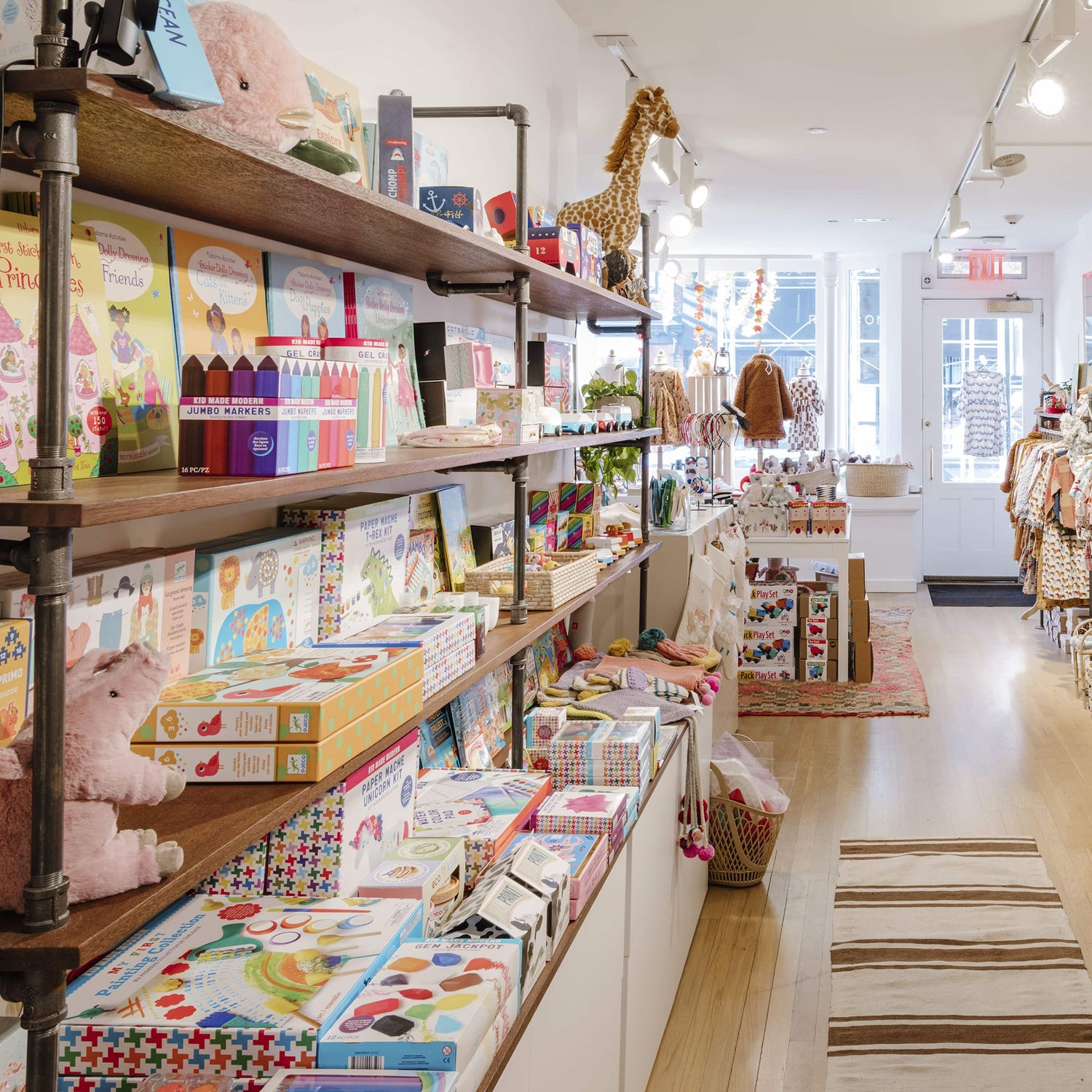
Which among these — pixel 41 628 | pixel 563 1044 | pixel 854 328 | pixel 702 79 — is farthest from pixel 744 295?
pixel 41 628

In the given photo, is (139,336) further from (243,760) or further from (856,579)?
(856,579)

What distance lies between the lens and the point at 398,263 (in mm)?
2271

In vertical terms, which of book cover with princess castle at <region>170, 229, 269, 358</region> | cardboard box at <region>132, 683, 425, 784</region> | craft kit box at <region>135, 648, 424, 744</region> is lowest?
cardboard box at <region>132, 683, 425, 784</region>

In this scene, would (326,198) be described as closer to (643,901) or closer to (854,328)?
(643,901)

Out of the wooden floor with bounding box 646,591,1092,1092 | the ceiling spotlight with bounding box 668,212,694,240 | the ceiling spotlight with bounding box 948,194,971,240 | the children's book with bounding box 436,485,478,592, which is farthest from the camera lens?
the ceiling spotlight with bounding box 948,194,971,240

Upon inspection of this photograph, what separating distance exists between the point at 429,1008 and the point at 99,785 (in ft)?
1.60

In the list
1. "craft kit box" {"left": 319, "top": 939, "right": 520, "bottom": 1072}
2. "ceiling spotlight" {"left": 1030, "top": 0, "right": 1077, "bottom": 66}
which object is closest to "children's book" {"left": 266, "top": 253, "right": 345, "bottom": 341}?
"craft kit box" {"left": 319, "top": 939, "right": 520, "bottom": 1072}

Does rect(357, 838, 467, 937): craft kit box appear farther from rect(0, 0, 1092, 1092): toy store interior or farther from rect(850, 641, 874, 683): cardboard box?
rect(850, 641, 874, 683): cardboard box

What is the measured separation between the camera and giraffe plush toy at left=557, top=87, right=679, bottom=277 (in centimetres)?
362

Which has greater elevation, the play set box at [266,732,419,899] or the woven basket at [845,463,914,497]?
the woven basket at [845,463,914,497]

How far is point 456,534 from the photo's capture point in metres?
2.63

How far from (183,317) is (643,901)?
163cm

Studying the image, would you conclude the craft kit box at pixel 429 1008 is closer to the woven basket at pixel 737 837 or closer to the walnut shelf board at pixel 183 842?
the walnut shelf board at pixel 183 842

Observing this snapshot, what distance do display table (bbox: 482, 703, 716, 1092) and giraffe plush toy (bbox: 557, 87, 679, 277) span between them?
5.00 ft
